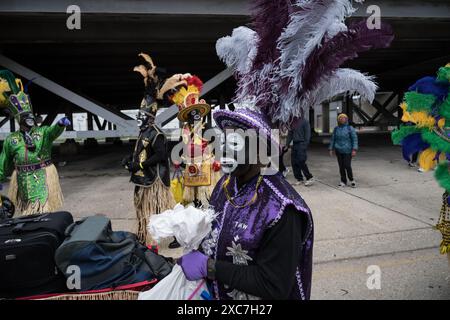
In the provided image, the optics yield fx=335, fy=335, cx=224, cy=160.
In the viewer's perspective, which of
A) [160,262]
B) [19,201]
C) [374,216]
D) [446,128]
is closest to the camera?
[160,262]

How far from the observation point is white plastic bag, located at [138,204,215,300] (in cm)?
155

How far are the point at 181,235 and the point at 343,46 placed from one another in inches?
45.9

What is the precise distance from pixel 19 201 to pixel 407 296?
166 inches

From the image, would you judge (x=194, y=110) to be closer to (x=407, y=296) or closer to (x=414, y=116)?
(x=414, y=116)

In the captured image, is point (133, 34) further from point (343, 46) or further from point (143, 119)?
point (343, 46)

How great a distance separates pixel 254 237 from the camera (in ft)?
5.05

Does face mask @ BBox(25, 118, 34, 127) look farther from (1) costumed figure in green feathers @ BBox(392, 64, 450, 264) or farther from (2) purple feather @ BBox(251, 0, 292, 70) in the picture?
(1) costumed figure in green feathers @ BBox(392, 64, 450, 264)

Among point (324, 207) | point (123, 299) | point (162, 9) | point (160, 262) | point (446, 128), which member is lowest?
point (324, 207)

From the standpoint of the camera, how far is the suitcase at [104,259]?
A: 2.10m

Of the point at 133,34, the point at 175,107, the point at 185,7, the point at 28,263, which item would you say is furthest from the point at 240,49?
the point at 133,34

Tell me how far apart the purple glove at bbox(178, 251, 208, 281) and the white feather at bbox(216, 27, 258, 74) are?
104cm

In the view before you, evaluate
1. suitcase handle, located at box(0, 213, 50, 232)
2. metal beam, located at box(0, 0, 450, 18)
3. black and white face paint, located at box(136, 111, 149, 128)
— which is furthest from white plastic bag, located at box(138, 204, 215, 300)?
metal beam, located at box(0, 0, 450, 18)

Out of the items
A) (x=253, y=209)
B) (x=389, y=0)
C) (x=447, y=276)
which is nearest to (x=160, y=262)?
(x=253, y=209)

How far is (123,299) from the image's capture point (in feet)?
6.95
